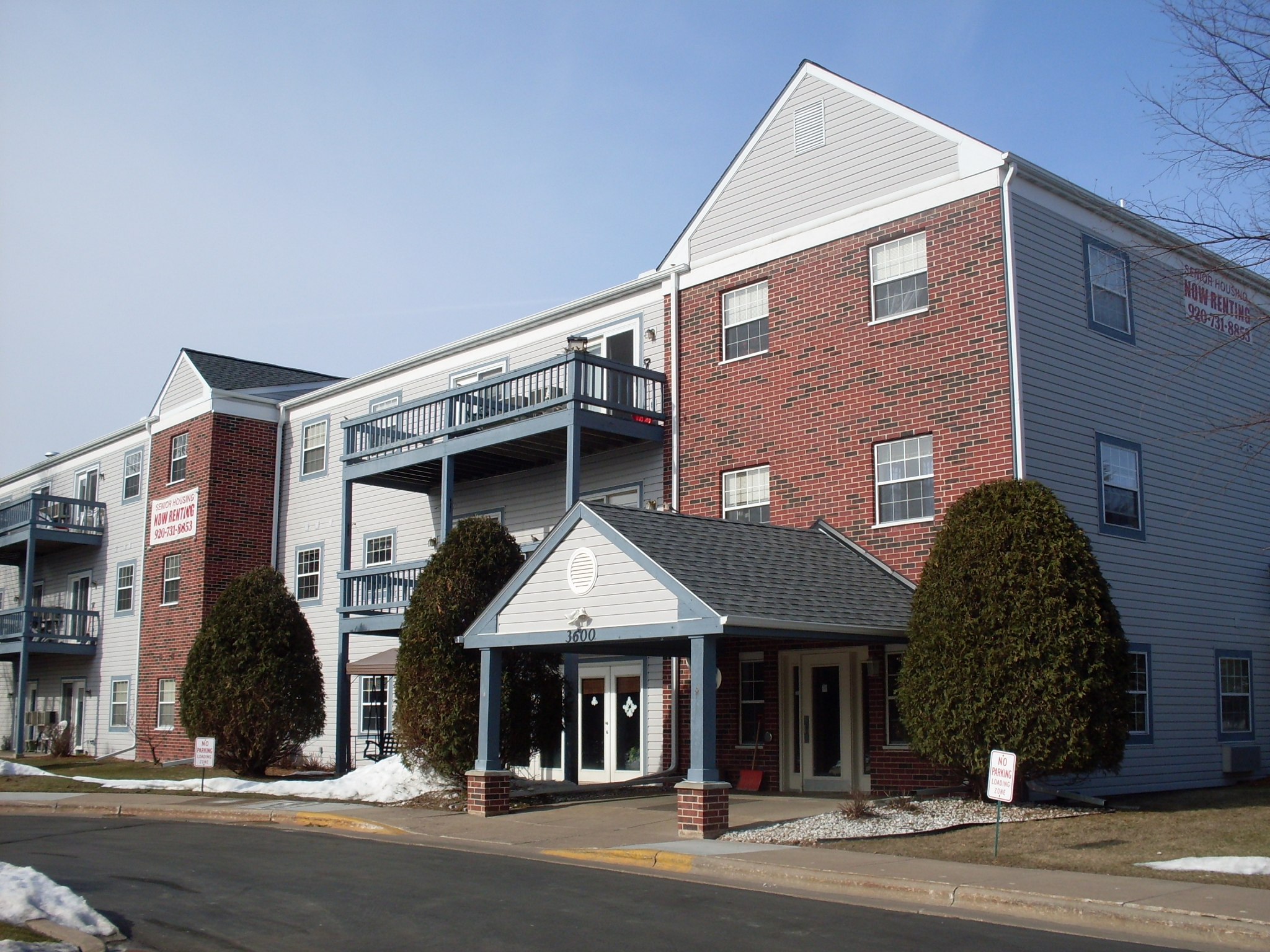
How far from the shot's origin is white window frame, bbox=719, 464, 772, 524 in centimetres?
2042

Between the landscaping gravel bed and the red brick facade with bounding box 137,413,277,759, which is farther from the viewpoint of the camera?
the red brick facade with bounding box 137,413,277,759

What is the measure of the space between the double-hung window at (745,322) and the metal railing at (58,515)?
79.1 ft

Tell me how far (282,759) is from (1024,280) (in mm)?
18353

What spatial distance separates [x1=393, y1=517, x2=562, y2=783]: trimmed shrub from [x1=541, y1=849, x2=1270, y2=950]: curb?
6536 millimetres

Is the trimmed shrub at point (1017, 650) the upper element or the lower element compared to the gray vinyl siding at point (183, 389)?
lower

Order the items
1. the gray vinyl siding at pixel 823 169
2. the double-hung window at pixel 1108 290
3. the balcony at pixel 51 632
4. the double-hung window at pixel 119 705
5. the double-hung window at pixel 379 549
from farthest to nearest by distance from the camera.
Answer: the balcony at pixel 51 632, the double-hung window at pixel 119 705, the double-hung window at pixel 379 549, the double-hung window at pixel 1108 290, the gray vinyl siding at pixel 823 169

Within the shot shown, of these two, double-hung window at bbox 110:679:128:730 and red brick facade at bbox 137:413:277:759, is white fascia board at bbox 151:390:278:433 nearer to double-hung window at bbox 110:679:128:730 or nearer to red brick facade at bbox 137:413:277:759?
red brick facade at bbox 137:413:277:759

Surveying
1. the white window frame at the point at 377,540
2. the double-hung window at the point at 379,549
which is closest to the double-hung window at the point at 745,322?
the white window frame at the point at 377,540

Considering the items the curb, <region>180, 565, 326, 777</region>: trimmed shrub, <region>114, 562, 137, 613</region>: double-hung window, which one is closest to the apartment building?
<region>180, 565, 326, 777</region>: trimmed shrub

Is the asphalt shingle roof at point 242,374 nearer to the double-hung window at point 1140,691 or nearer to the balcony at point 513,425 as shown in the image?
the balcony at point 513,425

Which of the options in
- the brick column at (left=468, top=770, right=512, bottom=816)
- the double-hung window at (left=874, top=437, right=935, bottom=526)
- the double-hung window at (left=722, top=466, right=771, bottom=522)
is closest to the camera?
the brick column at (left=468, top=770, right=512, bottom=816)

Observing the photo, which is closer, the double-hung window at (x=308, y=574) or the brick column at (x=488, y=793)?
the brick column at (x=488, y=793)

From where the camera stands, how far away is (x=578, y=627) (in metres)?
16.0

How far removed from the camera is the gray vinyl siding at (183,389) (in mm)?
33188
